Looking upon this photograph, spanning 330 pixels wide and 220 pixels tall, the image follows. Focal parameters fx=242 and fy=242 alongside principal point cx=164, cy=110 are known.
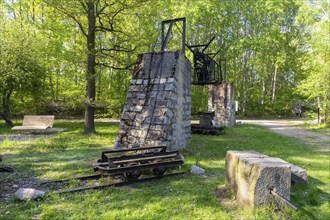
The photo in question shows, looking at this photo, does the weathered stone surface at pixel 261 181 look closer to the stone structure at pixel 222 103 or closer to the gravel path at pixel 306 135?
the gravel path at pixel 306 135

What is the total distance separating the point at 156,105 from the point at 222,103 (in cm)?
970

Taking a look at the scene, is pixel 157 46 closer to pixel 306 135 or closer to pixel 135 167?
pixel 306 135

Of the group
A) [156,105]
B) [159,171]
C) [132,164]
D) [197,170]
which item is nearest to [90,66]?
[156,105]

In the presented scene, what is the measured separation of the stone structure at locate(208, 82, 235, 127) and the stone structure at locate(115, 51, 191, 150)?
824 cm

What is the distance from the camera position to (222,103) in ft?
51.4

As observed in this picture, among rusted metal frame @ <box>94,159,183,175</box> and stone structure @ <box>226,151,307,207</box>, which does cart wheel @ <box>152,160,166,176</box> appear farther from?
stone structure @ <box>226,151,307,207</box>

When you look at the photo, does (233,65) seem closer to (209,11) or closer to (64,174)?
(209,11)

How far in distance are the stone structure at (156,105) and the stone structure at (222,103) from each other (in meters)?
8.24

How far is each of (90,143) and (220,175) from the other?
4.93 meters

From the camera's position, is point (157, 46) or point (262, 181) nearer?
point (262, 181)

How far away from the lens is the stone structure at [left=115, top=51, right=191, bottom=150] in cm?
661

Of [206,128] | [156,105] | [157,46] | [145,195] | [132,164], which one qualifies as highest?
[157,46]

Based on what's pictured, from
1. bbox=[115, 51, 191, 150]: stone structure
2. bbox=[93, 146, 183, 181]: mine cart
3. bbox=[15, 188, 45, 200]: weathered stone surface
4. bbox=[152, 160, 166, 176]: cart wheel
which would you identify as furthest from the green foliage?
bbox=[15, 188, 45, 200]: weathered stone surface

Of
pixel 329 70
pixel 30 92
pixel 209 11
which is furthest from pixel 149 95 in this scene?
pixel 209 11
